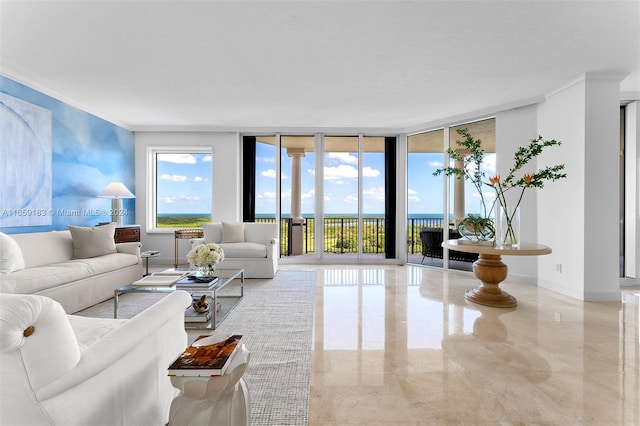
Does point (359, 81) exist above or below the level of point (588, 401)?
above

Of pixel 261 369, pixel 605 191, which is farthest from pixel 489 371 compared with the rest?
pixel 605 191

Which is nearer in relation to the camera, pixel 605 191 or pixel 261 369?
pixel 261 369

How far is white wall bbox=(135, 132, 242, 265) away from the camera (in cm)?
608

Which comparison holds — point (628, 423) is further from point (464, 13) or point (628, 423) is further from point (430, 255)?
point (430, 255)

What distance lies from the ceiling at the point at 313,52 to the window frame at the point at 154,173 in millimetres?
1334

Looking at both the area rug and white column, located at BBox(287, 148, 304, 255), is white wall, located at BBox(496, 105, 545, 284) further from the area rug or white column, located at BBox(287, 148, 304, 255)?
white column, located at BBox(287, 148, 304, 255)

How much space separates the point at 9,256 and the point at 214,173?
11.8 feet

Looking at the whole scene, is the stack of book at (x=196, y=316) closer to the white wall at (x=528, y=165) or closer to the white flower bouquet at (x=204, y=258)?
the white flower bouquet at (x=204, y=258)

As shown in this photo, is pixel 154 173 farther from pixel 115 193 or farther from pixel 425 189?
pixel 425 189

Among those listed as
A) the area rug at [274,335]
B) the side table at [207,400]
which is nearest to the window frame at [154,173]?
the area rug at [274,335]

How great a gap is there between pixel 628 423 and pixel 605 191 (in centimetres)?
311

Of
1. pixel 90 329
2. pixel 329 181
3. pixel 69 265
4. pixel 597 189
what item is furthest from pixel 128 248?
pixel 597 189

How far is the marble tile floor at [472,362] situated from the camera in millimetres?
1643

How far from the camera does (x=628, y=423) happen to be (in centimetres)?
157
